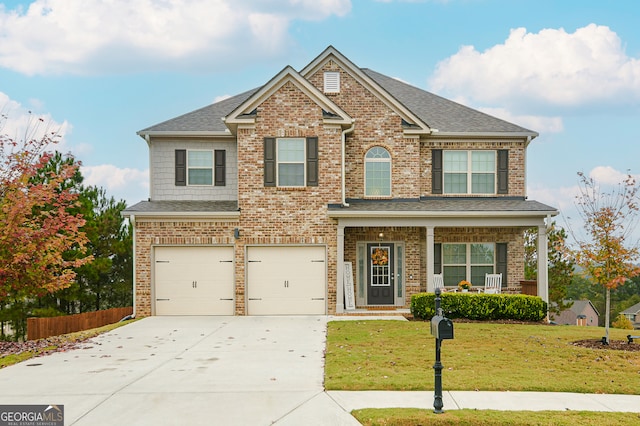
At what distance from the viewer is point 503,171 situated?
70.5 ft

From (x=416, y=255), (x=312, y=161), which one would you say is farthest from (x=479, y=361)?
(x=312, y=161)

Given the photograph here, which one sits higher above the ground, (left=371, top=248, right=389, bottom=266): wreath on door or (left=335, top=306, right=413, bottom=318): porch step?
(left=371, top=248, right=389, bottom=266): wreath on door

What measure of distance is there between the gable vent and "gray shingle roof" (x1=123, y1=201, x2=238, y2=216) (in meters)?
5.07

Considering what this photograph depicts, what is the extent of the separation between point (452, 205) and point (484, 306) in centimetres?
369

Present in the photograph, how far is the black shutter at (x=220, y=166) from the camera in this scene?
21.1 m

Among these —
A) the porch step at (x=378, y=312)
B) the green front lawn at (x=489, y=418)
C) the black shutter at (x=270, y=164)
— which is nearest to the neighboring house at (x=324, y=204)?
the black shutter at (x=270, y=164)

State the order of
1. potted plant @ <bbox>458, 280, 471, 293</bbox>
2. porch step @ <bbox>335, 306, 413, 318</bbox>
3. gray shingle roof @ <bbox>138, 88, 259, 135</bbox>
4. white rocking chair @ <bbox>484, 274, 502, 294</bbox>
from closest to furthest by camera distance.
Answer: porch step @ <bbox>335, 306, 413, 318</bbox>, potted plant @ <bbox>458, 280, 471, 293</bbox>, white rocking chair @ <bbox>484, 274, 502, 294</bbox>, gray shingle roof @ <bbox>138, 88, 259, 135</bbox>

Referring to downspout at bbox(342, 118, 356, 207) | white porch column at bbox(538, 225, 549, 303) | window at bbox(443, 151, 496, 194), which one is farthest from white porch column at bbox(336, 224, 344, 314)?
white porch column at bbox(538, 225, 549, 303)

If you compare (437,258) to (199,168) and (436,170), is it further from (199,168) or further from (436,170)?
(199,168)

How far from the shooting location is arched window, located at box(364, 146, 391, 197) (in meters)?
20.8

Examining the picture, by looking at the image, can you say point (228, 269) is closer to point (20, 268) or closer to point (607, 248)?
point (20, 268)

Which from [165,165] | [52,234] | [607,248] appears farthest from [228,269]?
[607,248]

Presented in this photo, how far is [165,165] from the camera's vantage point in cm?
2111

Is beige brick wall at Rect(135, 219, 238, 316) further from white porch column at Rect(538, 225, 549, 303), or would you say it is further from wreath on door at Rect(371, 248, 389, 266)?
white porch column at Rect(538, 225, 549, 303)
